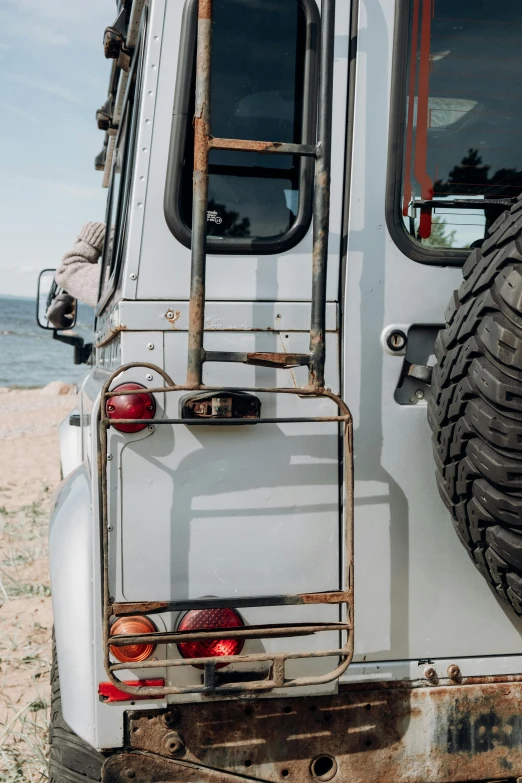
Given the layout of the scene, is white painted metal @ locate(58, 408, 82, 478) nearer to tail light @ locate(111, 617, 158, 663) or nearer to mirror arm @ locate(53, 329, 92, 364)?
mirror arm @ locate(53, 329, 92, 364)

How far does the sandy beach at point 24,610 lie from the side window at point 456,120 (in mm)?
2628

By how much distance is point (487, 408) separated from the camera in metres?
1.79

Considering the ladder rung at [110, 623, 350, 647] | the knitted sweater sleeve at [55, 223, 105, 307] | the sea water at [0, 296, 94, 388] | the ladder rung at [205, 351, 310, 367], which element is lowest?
the sea water at [0, 296, 94, 388]

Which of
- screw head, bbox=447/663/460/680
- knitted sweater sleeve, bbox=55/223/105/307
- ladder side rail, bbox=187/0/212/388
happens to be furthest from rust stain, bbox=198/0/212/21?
knitted sweater sleeve, bbox=55/223/105/307

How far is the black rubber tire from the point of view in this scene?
2.09 metres

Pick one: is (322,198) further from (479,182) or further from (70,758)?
(70,758)

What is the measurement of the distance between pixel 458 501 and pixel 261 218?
947 millimetres

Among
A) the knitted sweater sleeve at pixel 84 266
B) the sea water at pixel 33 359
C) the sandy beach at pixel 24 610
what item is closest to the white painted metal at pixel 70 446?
the knitted sweater sleeve at pixel 84 266

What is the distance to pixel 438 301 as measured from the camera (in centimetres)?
216

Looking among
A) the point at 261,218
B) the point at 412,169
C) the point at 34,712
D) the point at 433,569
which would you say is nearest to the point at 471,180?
the point at 412,169

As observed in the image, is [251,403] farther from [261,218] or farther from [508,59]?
[508,59]

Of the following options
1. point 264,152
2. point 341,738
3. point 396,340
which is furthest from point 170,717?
point 264,152

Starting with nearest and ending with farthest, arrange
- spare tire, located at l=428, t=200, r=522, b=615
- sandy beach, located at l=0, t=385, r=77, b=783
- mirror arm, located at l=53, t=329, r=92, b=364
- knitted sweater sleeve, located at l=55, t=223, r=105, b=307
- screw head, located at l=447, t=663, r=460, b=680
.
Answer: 1. spare tire, located at l=428, t=200, r=522, b=615
2. screw head, located at l=447, t=663, r=460, b=680
3. sandy beach, located at l=0, t=385, r=77, b=783
4. knitted sweater sleeve, located at l=55, t=223, r=105, b=307
5. mirror arm, located at l=53, t=329, r=92, b=364

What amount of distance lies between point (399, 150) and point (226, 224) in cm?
54
